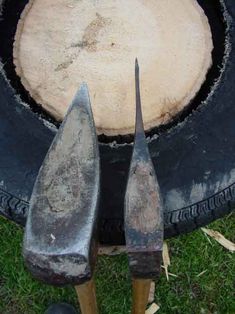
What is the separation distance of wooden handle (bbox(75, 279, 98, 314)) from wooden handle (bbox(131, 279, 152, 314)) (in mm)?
90


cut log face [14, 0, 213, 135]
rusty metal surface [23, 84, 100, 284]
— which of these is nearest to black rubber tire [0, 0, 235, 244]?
cut log face [14, 0, 213, 135]

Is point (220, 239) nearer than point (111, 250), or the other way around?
point (111, 250)

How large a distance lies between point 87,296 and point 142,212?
1.10 feet

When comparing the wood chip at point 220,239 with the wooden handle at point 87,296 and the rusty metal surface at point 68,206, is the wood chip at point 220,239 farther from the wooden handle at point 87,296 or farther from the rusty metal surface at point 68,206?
the rusty metal surface at point 68,206

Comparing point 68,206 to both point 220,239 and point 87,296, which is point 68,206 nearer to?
point 87,296

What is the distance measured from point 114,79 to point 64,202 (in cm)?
38

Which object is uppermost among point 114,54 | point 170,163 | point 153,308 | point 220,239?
point 114,54

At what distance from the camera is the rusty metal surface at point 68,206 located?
1.14 meters

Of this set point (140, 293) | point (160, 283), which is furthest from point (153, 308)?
point (140, 293)

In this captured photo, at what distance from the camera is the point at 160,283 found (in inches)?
75.9

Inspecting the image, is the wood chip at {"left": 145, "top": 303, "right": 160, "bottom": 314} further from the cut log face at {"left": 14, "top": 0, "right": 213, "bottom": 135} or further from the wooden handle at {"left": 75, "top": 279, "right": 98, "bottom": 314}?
the cut log face at {"left": 14, "top": 0, "right": 213, "bottom": 135}

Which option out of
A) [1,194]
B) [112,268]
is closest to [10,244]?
[112,268]

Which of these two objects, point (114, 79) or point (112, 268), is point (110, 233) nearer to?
point (114, 79)

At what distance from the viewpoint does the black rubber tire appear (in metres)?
1.38
